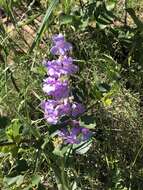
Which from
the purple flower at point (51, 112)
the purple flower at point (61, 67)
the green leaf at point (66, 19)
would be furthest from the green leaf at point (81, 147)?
the green leaf at point (66, 19)

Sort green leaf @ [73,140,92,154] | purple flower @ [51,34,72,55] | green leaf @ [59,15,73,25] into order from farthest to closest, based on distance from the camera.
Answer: green leaf @ [59,15,73,25] < green leaf @ [73,140,92,154] < purple flower @ [51,34,72,55]

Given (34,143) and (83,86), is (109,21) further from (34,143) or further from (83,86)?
(34,143)

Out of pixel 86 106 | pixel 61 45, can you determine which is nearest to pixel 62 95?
pixel 61 45

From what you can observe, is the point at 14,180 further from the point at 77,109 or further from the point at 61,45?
the point at 61,45

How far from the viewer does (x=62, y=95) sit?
65.8 inches

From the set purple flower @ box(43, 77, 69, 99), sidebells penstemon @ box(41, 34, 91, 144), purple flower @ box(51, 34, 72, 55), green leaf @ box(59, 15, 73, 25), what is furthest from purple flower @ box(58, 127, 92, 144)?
green leaf @ box(59, 15, 73, 25)

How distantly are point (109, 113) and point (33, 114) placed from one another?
253 mm

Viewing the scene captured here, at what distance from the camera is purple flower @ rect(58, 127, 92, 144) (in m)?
1.71

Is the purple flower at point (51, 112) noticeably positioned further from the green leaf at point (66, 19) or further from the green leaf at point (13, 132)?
the green leaf at point (66, 19)

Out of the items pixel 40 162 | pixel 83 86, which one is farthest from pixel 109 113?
pixel 40 162

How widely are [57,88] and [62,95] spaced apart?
29 mm

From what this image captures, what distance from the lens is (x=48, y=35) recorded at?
2.26 metres

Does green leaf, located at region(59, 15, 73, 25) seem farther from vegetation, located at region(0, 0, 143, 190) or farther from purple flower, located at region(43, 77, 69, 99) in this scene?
purple flower, located at region(43, 77, 69, 99)

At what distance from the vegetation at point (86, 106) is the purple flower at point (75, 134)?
3 cm
